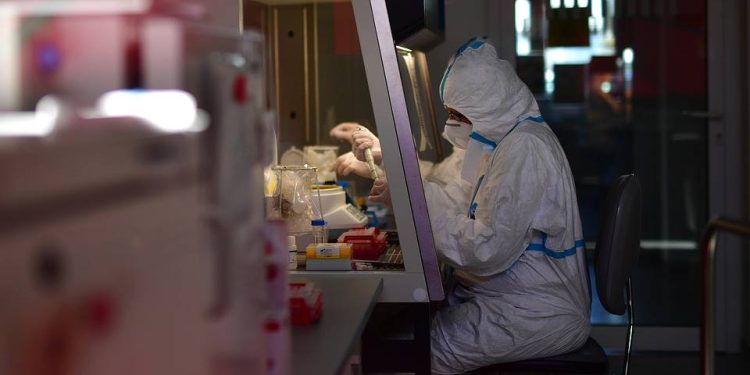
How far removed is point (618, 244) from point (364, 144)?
2.32ft

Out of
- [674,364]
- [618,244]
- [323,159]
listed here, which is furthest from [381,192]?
[674,364]

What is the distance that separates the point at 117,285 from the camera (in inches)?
23.8

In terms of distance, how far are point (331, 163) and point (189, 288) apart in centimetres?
179

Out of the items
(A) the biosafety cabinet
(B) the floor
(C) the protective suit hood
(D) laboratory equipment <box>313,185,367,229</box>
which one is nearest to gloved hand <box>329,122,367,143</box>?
(A) the biosafety cabinet

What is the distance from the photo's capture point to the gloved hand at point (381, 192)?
83.7 inches

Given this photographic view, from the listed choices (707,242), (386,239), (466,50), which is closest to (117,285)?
(707,242)

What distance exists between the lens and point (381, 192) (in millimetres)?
2188

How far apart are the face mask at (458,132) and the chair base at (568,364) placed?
71cm

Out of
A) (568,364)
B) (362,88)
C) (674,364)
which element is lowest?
(674,364)

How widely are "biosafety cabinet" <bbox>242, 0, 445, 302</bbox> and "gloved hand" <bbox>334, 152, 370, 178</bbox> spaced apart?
0.7 inches

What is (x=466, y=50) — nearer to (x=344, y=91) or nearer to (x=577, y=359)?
(x=344, y=91)

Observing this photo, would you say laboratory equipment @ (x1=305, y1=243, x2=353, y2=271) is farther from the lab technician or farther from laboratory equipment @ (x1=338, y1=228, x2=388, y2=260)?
the lab technician

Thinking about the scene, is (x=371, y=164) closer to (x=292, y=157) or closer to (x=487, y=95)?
(x=292, y=157)

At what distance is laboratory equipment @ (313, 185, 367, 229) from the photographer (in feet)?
7.55
